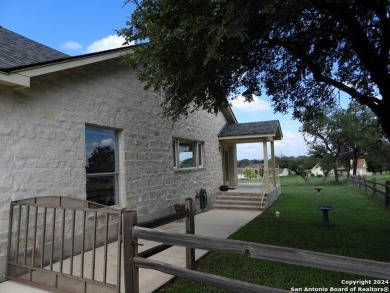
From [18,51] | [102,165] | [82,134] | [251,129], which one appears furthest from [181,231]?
[251,129]

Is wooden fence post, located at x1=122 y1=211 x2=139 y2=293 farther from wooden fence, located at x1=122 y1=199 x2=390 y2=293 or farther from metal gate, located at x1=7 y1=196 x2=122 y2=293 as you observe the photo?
metal gate, located at x1=7 y1=196 x2=122 y2=293

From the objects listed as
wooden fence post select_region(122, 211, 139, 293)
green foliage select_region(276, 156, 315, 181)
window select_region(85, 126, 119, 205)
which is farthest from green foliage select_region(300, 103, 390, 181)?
wooden fence post select_region(122, 211, 139, 293)

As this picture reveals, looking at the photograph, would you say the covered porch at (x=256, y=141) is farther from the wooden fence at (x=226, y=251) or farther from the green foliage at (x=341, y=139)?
the green foliage at (x=341, y=139)

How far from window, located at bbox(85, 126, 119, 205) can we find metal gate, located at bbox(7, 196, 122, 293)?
96 cm

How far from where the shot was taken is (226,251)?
9.37 feet

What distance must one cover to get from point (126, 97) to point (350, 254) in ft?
21.7

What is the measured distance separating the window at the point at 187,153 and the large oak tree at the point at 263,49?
13.6 ft

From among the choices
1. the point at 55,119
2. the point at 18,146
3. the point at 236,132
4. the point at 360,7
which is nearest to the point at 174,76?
the point at 55,119

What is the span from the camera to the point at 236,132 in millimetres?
15164

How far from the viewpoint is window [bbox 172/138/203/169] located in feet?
36.3

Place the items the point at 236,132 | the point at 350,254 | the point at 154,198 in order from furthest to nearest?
1. the point at 236,132
2. the point at 154,198
3. the point at 350,254

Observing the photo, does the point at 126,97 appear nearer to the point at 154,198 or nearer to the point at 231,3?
the point at 154,198

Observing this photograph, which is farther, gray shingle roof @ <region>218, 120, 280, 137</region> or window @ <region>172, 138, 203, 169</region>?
gray shingle roof @ <region>218, 120, 280, 137</region>

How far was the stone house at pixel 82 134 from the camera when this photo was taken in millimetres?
4980
